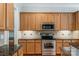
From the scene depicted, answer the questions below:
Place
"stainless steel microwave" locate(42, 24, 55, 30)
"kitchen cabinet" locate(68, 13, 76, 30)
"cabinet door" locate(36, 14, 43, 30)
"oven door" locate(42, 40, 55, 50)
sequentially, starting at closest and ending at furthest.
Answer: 1. "oven door" locate(42, 40, 55, 50)
2. "stainless steel microwave" locate(42, 24, 55, 30)
3. "kitchen cabinet" locate(68, 13, 76, 30)
4. "cabinet door" locate(36, 14, 43, 30)

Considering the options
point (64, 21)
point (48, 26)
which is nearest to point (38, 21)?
point (48, 26)

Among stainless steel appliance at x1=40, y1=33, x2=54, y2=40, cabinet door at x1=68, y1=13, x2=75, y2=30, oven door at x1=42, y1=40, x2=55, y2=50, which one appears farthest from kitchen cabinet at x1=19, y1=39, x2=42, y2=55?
cabinet door at x1=68, y1=13, x2=75, y2=30

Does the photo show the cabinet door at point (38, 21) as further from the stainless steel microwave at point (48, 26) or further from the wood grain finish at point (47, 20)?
the stainless steel microwave at point (48, 26)

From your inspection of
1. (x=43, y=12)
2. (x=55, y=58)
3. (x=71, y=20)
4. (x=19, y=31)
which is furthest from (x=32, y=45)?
(x=55, y=58)

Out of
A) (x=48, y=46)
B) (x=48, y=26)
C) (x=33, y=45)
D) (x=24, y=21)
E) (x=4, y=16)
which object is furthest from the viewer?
(x=24, y=21)

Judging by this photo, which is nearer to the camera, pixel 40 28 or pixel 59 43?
pixel 59 43

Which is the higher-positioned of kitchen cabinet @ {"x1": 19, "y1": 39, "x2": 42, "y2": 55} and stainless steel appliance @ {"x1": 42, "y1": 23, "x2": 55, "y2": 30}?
stainless steel appliance @ {"x1": 42, "y1": 23, "x2": 55, "y2": 30}

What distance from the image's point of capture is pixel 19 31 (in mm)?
6363

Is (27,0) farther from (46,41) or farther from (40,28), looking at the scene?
(40,28)

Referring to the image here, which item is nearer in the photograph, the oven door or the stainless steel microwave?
the oven door

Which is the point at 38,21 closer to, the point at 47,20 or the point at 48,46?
the point at 47,20

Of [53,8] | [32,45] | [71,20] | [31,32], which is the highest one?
[53,8]

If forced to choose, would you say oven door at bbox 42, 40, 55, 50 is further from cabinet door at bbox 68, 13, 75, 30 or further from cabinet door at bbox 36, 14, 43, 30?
cabinet door at bbox 68, 13, 75, 30

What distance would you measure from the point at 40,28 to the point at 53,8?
92 centimetres
